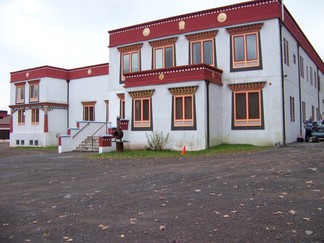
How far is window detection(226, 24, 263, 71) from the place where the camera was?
20.4 meters

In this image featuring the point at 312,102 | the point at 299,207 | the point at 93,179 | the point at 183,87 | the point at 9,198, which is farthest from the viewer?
the point at 312,102

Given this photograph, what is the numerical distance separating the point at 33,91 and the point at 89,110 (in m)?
6.88

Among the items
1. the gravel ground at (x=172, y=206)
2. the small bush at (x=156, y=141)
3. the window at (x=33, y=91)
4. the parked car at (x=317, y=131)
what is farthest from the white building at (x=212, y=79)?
the window at (x=33, y=91)

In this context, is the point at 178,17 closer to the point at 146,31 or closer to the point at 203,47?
the point at 146,31

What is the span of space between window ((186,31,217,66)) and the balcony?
1.69 m

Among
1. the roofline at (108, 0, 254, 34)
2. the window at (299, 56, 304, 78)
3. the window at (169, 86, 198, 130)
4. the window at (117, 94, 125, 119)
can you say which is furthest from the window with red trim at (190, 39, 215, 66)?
the window at (299, 56, 304, 78)

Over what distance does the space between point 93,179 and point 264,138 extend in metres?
12.2

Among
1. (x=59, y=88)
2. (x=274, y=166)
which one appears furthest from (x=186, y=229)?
(x=59, y=88)

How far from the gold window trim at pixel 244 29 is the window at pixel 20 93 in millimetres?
24012

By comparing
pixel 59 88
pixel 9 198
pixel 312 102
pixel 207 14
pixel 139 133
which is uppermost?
pixel 207 14

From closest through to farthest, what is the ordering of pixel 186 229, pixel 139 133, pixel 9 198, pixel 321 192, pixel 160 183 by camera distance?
pixel 186 229 → pixel 321 192 → pixel 9 198 → pixel 160 183 → pixel 139 133

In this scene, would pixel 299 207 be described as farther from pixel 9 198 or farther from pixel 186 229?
pixel 9 198

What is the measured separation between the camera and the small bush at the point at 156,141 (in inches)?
781

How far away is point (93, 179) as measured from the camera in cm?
1090
